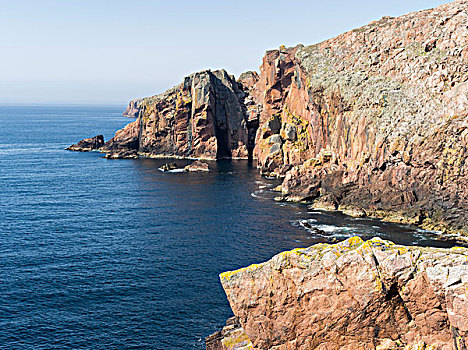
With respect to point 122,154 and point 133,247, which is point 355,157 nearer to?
point 133,247

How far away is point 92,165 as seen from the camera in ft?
552

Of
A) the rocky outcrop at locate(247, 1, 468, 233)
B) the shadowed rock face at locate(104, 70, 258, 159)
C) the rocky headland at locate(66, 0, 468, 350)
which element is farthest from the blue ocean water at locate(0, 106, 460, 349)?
the shadowed rock face at locate(104, 70, 258, 159)

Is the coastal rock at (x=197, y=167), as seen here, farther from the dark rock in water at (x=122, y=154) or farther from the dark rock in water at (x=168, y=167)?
the dark rock in water at (x=122, y=154)

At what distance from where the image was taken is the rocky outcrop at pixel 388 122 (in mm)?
88375

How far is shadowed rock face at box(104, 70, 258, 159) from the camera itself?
185 meters

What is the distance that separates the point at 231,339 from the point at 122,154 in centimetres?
16266

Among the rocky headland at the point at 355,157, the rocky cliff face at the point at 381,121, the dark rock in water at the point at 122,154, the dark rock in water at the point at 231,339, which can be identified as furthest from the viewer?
the dark rock in water at the point at 122,154

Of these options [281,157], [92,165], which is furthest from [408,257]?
[92,165]

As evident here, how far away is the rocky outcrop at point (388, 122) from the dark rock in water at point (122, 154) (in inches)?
2741

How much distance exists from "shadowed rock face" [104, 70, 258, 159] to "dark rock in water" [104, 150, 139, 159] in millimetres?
7263

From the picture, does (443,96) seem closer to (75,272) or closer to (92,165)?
(75,272)

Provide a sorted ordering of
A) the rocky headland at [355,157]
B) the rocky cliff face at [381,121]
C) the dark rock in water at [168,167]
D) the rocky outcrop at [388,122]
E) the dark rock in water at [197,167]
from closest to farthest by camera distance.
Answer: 1. the rocky headland at [355,157]
2. the rocky outcrop at [388,122]
3. the rocky cliff face at [381,121]
4. the dark rock in water at [197,167]
5. the dark rock in water at [168,167]

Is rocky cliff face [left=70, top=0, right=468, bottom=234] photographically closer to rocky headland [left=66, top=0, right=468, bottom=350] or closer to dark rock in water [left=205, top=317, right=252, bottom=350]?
rocky headland [left=66, top=0, right=468, bottom=350]

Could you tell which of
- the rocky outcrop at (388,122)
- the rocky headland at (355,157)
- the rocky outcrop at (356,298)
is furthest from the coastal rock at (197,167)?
the rocky outcrop at (356,298)
